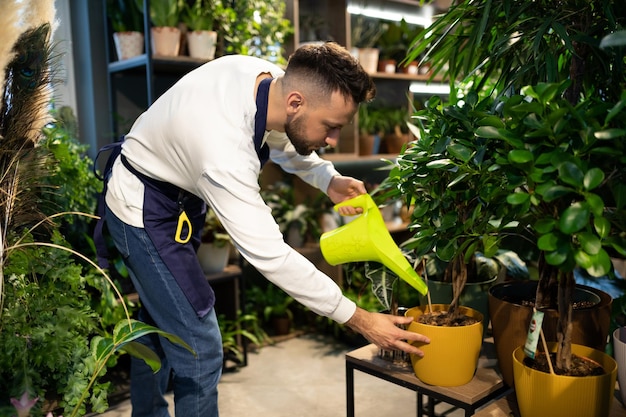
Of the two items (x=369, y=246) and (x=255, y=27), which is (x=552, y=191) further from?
(x=255, y=27)

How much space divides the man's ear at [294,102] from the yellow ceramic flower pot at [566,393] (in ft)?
2.85

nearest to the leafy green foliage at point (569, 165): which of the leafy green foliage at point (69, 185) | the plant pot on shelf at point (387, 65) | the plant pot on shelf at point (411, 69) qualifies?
the leafy green foliage at point (69, 185)

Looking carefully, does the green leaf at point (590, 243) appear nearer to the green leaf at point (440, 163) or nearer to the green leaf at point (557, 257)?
the green leaf at point (557, 257)

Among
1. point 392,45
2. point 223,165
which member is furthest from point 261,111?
point 392,45

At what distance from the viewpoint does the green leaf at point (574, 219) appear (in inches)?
37.7

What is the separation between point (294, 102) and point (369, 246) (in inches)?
18.8

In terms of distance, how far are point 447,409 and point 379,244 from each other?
4.63ft

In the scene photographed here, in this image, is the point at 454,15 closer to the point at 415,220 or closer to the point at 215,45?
the point at 415,220

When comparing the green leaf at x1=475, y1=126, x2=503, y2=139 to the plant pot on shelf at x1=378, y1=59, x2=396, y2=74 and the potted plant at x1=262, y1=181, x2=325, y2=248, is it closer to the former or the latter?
the potted plant at x1=262, y1=181, x2=325, y2=248

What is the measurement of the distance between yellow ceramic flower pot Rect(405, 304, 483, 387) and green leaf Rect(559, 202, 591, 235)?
0.46m

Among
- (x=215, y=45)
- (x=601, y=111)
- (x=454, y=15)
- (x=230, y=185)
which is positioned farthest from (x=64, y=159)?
(x=601, y=111)

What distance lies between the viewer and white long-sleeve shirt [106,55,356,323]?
141 cm

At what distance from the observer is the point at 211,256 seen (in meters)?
2.86

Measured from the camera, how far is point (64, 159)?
2.05 m
